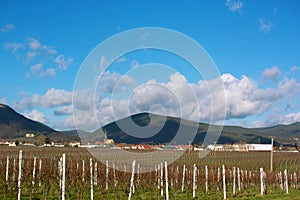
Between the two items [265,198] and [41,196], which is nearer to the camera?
[41,196]

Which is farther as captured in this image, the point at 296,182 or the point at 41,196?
the point at 296,182

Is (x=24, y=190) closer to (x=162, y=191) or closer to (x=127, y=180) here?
(x=127, y=180)

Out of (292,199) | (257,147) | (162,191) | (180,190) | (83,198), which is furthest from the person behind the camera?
(257,147)

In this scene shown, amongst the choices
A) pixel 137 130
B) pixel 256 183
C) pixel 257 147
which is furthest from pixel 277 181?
pixel 257 147

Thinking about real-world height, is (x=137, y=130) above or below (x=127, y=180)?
above

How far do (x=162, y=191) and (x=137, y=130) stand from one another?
3998 mm

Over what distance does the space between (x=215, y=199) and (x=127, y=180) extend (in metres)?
4.75

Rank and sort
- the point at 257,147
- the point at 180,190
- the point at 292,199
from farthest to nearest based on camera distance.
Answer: the point at 257,147 → the point at 180,190 → the point at 292,199

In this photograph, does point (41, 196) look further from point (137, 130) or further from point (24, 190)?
point (137, 130)

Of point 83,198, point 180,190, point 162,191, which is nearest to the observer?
point 83,198

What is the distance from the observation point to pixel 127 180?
2148 cm

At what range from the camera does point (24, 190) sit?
19844mm

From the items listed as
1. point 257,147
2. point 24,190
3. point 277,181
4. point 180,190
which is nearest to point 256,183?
point 277,181

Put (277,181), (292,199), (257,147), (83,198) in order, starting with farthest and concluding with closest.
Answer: (257,147), (277,181), (292,199), (83,198)
